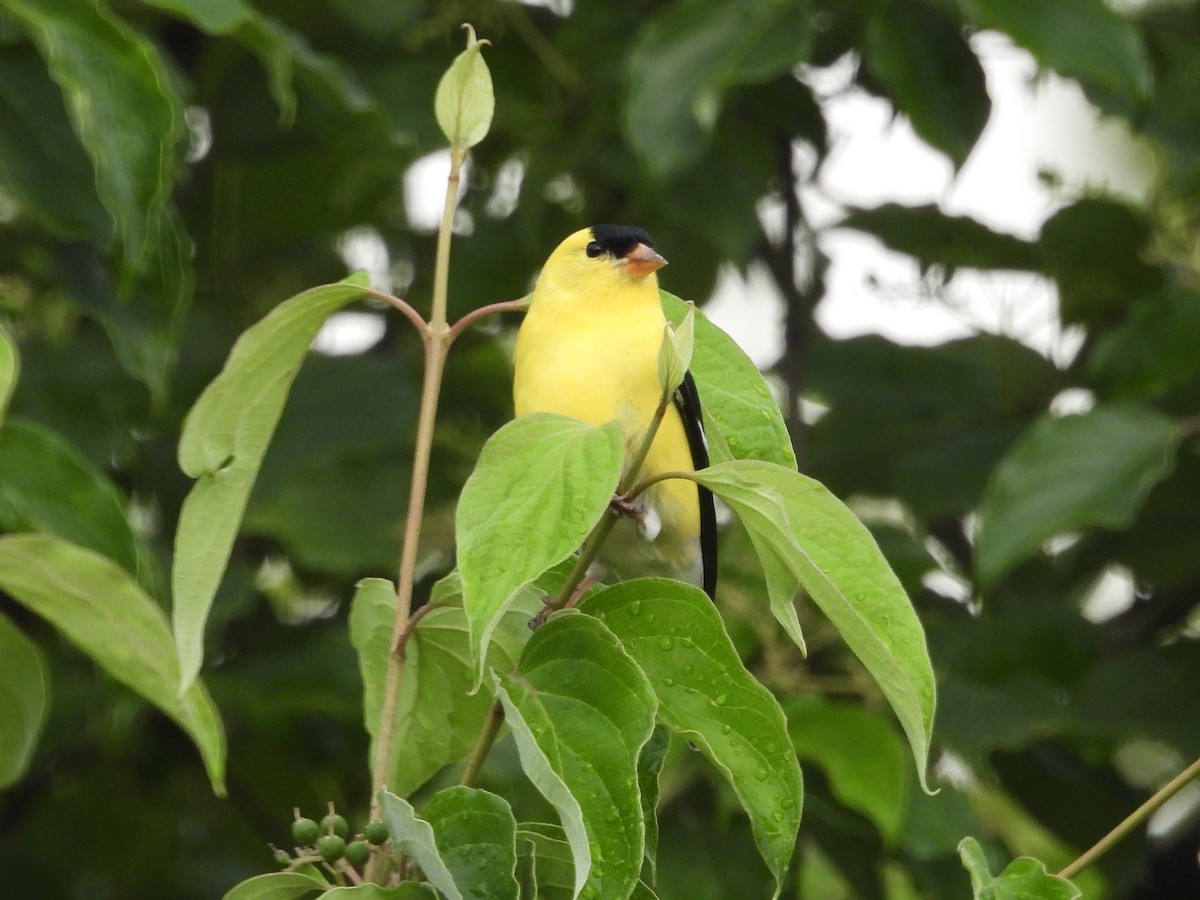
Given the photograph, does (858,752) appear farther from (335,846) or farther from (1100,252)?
(335,846)

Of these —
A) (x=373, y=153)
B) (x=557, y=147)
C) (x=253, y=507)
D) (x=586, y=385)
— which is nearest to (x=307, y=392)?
(x=253, y=507)

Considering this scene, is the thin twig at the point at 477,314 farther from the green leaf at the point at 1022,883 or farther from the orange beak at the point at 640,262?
the orange beak at the point at 640,262

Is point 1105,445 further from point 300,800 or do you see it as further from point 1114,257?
point 300,800

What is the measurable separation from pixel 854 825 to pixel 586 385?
4.97 ft

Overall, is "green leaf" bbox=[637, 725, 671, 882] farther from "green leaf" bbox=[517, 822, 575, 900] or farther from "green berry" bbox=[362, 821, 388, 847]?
"green berry" bbox=[362, 821, 388, 847]

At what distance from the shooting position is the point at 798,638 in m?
1.54

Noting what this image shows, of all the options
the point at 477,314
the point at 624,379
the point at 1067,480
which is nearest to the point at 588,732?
the point at 477,314

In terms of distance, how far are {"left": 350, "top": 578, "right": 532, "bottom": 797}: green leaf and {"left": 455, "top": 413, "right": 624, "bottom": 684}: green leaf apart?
0.28 metres

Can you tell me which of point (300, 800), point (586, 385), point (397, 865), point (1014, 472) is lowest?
point (300, 800)

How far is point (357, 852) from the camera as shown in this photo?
5.25 feet

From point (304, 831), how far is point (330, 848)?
4.5 inches

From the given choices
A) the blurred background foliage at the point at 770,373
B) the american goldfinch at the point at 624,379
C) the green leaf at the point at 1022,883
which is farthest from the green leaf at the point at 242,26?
the green leaf at the point at 1022,883

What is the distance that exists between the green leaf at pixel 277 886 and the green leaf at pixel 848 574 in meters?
0.54

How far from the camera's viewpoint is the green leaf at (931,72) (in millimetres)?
3537
